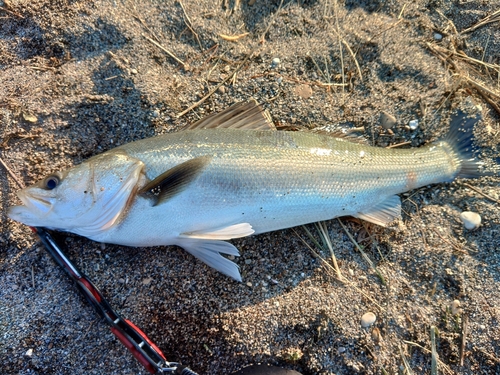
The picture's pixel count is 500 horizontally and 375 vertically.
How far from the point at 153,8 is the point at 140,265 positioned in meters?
2.21

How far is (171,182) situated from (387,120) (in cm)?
193

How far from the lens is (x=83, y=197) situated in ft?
7.53

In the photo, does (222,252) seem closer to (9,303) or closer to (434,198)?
(9,303)

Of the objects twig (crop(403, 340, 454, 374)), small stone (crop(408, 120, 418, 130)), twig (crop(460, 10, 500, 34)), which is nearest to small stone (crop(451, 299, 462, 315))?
twig (crop(403, 340, 454, 374))

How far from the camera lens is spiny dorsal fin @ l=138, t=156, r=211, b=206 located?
229cm

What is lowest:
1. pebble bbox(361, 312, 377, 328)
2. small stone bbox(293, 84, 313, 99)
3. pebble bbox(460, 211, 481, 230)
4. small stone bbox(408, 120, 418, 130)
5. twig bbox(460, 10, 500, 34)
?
pebble bbox(361, 312, 377, 328)

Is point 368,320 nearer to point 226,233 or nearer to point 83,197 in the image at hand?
point 226,233

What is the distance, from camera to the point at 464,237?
9.11 feet

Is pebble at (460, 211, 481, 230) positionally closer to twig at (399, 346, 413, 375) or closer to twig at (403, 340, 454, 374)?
twig at (403, 340, 454, 374)

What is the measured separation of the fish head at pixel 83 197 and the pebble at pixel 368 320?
1954 millimetres

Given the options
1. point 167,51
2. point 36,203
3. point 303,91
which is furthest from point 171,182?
point 303,91


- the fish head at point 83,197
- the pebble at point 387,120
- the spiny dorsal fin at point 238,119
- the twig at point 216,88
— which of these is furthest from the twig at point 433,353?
the twig at point 216,88

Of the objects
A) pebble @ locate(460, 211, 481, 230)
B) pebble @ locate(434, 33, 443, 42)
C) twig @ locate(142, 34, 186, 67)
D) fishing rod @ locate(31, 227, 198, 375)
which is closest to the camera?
fishing rod @ locate(31, 227, 198, 375)

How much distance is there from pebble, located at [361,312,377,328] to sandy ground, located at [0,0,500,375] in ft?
0.16
